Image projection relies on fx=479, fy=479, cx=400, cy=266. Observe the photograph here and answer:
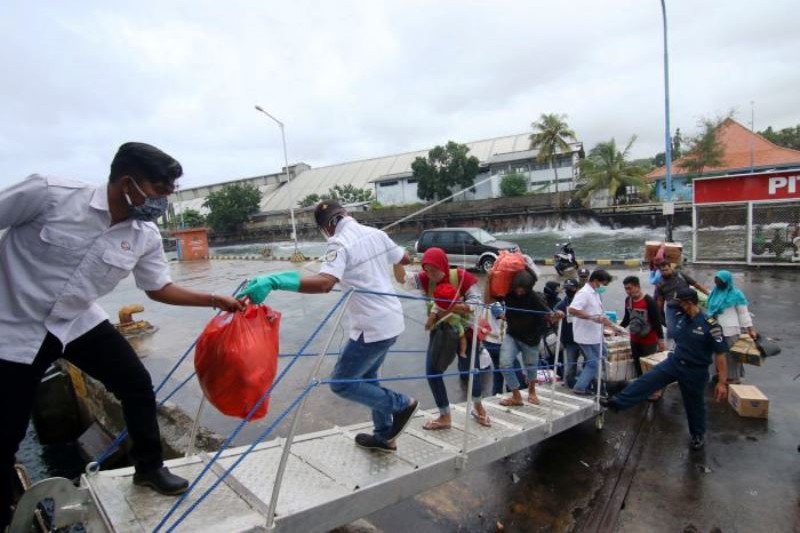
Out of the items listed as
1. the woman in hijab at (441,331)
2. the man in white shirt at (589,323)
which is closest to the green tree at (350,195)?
the man in white shirt at (589,323)

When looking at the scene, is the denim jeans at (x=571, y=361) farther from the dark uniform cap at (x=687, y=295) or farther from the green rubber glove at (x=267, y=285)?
the green rubber glove at (x=267, y=285)

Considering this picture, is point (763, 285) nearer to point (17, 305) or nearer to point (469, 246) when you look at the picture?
point (469, 246)

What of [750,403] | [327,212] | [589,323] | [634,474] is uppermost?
[327,212]

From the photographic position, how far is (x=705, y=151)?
104 feet

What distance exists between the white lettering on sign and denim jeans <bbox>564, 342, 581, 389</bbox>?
1133cm

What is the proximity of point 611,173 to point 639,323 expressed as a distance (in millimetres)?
33552

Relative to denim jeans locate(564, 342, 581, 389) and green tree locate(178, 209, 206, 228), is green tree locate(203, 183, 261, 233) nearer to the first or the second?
green tree locate(178, 209, 206, 228)

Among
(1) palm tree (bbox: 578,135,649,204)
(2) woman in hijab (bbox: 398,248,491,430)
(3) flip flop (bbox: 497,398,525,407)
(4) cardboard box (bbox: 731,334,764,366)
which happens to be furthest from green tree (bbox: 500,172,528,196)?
(2) woman in hijab (bbox: 398,248,491,430)

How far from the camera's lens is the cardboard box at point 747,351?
5.21m

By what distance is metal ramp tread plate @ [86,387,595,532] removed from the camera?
2.29 metres

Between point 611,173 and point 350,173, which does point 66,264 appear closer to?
point 611,173

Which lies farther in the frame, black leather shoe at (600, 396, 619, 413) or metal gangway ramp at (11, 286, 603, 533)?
black leather shoe at (600, 396, 619, 413)

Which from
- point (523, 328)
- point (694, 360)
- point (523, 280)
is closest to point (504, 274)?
point (523, 280)

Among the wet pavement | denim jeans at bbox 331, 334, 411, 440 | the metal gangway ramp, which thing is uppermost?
denim jeans at bbox 331, 334, 411, 440
